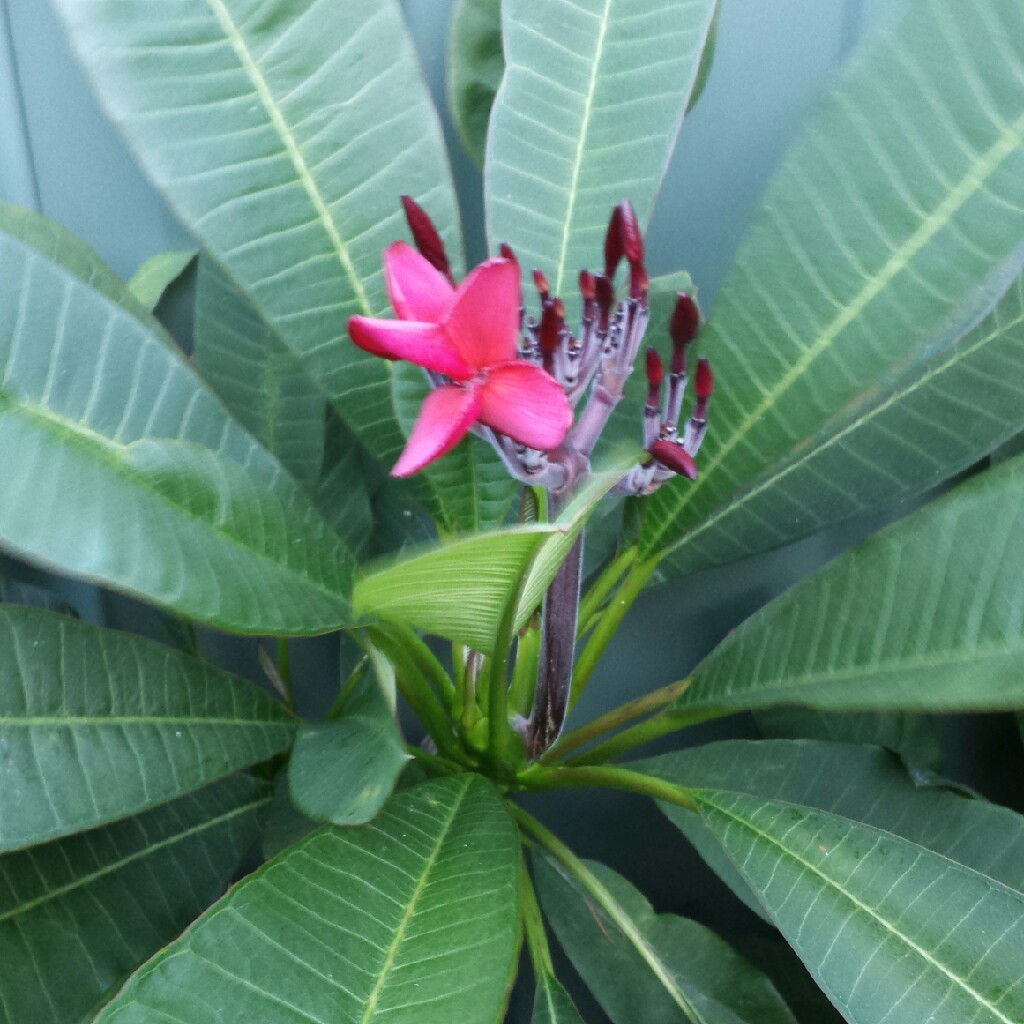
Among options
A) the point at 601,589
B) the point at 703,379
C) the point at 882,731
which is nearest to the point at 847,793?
the point at 882,731

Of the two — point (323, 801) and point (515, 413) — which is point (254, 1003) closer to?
point (323, 801)

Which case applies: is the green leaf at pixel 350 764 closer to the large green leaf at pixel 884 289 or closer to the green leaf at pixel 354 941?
the green leaf at pixel 354 941

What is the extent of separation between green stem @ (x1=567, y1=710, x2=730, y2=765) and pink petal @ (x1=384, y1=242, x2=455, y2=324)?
1.14ft

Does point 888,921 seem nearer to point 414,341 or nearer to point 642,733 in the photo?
point 642,733

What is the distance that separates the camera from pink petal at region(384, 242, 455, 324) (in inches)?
14.5

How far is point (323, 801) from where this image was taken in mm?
423

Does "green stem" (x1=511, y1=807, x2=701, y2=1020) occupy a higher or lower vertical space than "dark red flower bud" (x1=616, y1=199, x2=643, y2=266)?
lower

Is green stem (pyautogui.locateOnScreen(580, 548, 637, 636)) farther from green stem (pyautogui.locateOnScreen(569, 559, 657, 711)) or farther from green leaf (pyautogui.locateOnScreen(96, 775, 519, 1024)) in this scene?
green leaf (pyautogui.locateOnScreen(96, 775, 519, 1024))

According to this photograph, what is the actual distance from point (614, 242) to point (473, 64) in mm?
283

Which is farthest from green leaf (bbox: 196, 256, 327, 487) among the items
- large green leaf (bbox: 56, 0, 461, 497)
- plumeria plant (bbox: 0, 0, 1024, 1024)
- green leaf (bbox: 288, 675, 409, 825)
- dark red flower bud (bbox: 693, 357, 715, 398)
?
dark red flower bud (bbox: 693, 357, 715, 398)

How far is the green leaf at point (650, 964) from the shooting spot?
568 mm

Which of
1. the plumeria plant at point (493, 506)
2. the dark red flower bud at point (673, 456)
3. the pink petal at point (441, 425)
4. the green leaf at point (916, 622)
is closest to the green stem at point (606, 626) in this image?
the plumeria plant at point (493, 506)

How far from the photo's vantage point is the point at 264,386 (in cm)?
64

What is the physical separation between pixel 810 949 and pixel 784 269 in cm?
35
